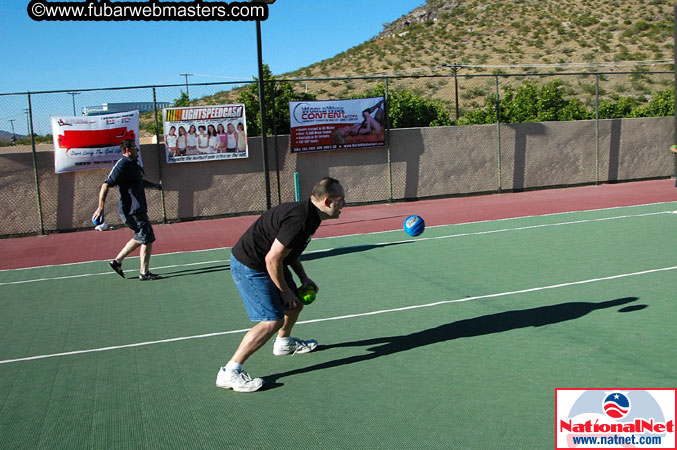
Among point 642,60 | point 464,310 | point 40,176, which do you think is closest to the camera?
point 464,310

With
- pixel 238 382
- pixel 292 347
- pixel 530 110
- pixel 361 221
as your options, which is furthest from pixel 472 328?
pixel 530 110

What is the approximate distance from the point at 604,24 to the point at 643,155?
50868 mm

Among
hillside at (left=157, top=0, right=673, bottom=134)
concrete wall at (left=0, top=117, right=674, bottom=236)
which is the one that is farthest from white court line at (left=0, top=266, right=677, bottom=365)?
hillside at (left=157, top=0, right=673, bottom=134)

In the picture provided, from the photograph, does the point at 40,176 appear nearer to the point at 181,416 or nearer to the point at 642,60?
the point at 181,416

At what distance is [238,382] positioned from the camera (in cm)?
544

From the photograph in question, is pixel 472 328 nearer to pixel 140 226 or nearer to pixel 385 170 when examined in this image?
pixel 140 226

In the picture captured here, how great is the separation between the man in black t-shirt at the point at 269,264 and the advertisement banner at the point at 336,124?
1352 centimetres

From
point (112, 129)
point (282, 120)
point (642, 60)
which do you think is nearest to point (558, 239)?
point (112, 129)

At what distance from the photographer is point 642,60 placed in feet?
185

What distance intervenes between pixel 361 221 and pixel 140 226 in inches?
287

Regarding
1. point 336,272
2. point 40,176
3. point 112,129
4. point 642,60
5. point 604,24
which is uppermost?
point 604,24

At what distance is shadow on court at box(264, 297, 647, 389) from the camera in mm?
6262

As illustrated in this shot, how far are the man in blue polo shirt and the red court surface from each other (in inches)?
119

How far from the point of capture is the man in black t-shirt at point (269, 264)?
5.21 meters
